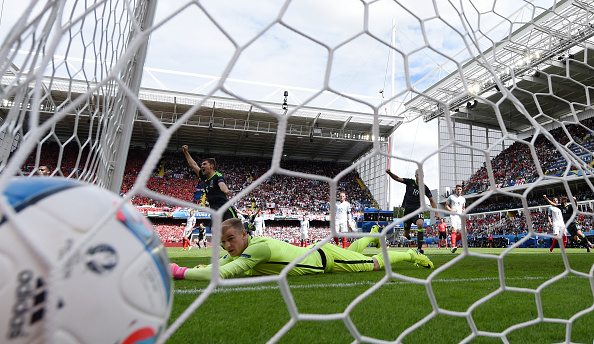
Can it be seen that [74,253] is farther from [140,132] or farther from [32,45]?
[140,132]

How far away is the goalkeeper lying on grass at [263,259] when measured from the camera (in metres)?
2.86

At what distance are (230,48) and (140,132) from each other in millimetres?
22700

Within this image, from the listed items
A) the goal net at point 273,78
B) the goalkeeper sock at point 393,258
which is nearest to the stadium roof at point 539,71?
the goal net at point 273,78

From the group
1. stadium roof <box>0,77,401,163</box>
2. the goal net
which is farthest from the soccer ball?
stadium roof <box>0,77,401,163</box>

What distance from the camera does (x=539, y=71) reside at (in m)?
2.58

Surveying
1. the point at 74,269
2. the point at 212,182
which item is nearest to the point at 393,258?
the point at 212,182

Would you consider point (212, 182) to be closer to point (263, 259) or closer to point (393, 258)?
point (263, 259)

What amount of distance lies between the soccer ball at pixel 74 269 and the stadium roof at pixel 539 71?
1.41 metres

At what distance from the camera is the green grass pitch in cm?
154

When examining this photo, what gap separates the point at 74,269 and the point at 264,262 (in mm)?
2557

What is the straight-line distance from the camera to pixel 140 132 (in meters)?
22.1

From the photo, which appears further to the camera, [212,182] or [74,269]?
[212,182]

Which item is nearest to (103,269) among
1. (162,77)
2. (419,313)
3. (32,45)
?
(32,45)

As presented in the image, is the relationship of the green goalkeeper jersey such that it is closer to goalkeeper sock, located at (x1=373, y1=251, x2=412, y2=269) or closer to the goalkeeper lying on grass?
the goalkeeper lying on grass
